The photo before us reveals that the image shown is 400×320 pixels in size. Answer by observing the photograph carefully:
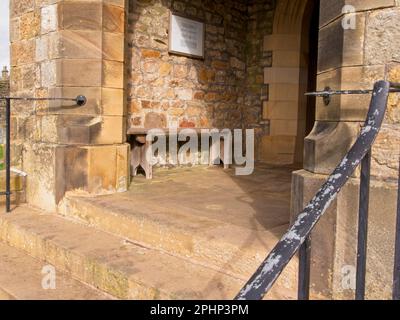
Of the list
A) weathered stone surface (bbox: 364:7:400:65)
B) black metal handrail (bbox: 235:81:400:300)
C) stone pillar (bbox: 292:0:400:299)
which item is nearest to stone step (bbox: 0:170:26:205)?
stone pillar (bbox: 292:0:400:299)

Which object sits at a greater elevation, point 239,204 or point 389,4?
point 389,4

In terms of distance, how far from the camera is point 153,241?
2.93 metres

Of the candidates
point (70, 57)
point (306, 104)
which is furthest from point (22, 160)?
point (306, 104)

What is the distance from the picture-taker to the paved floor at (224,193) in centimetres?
313

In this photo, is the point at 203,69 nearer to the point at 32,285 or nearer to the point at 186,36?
the point at 186,36

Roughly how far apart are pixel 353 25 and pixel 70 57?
261cm

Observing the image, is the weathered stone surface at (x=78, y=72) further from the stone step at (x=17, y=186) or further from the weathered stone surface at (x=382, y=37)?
the weathered stone surface at (x=382, y=37)

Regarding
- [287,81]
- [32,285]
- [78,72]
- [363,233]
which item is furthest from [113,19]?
[287,81]

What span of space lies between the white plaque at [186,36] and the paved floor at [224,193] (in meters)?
1.58

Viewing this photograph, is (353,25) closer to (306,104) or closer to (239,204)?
(239,204)

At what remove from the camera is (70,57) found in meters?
3.85

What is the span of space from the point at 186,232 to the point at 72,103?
185cm

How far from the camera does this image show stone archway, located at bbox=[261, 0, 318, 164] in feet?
21.3

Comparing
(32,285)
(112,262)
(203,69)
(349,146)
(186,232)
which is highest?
(203,69)
